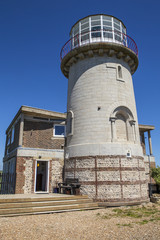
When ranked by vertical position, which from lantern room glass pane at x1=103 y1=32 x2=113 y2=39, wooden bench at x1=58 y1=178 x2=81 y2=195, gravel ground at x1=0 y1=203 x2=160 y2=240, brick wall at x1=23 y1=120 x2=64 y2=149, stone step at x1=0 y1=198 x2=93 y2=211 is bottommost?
gravel ground at x1=0 y1=203 x2=160 y2=240

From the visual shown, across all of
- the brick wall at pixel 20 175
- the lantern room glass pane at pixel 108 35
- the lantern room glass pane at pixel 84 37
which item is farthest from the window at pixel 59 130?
the lantern room glass pane at pixel 108 35

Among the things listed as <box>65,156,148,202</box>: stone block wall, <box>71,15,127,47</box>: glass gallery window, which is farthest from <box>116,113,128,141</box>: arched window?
<box>71,15,127,47</box>: glass gallery window

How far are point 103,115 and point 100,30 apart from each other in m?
7.00

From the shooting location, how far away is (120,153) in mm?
12539

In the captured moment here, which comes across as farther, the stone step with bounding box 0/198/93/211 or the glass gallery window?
the glass gallery window

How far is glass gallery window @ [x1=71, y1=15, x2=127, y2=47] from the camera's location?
15.2 m

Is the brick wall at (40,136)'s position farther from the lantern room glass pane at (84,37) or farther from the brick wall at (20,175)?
the lantern room glass pane at (84,37)

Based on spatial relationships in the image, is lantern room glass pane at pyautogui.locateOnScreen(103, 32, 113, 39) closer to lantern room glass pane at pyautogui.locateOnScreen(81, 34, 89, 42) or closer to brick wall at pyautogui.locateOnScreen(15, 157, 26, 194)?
lantern room glass pane at pyautogui.locateOnScreen(81, 34, 89, 42)

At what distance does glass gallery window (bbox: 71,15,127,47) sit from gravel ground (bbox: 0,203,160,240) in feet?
41.1

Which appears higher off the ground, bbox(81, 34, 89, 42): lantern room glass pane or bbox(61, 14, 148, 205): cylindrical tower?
bbox(81, 34, 89, 42): lantern room glass pane

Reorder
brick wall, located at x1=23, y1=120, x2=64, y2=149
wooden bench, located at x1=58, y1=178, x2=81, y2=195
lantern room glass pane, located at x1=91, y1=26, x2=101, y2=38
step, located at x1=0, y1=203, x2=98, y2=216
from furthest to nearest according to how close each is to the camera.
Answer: brick wall, located at x1=23, y1=120, x2=64, y2=149
lantern room glass pane, located at x1=91, y1=26, x2=101, y2=38
wooden bench, located at x1=58, y1=178, x2=81, y2=195
step, located at x1=0, y1=203, x2=98, y2=216

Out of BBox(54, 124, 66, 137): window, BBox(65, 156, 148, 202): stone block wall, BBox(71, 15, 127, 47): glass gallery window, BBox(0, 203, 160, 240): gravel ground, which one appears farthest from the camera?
BBox(54, 124, 66, 137): window

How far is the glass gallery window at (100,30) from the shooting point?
49.9ft

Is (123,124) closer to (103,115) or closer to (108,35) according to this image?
(103,115)
